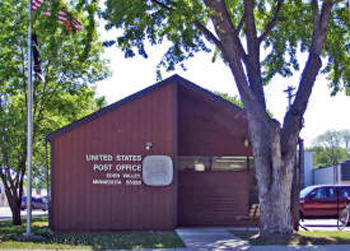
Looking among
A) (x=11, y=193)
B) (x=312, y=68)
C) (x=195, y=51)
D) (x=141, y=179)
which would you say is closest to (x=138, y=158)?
(x=141, y=179)

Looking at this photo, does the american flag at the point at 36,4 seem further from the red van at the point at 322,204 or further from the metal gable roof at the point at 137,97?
the red van at the point at 322,204

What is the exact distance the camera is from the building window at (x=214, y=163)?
1756cm

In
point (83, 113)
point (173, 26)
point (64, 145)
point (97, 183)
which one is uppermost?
point (173, 26)

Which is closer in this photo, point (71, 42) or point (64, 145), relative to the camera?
point (64, 145)

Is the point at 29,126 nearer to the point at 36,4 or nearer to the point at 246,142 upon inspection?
the point at 36,4

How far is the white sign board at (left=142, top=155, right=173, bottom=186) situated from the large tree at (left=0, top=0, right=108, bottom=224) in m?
5.01

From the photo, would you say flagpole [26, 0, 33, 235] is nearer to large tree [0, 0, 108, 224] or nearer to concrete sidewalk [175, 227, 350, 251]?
large tree [0, 0, 108, 224]

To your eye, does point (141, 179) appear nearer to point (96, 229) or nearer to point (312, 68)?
point (96, 229)

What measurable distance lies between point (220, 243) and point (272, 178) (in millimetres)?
2238

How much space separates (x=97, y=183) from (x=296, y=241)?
6754 millimetres

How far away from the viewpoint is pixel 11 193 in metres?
20.6

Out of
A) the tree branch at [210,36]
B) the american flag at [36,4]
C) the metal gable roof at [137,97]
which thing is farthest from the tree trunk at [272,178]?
the american flag at [36,4]

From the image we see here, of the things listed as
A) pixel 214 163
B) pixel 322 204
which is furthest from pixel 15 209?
pixel 322 204

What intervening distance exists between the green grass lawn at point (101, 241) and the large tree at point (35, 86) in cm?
519
